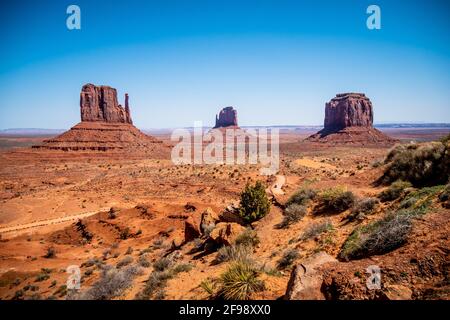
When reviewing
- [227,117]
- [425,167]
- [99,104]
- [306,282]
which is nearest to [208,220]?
[306,282]

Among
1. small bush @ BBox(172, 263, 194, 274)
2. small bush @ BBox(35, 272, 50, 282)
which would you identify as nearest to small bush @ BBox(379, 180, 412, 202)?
small bush @ BBox(172, 263, 194, 274)

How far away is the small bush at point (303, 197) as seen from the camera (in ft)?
39.0

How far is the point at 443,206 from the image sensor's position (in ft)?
20.8

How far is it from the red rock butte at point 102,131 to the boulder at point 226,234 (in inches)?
2345

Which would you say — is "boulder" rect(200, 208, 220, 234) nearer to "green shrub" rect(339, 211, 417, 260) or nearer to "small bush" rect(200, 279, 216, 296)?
"small bush" rect(200, 279, 216, 296)

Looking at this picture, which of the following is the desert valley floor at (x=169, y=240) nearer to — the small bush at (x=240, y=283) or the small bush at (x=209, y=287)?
the small bush at (x=209, y=287)

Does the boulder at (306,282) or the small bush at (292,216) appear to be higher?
the boulder at (306,282)

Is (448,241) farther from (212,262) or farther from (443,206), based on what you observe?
(212,262)

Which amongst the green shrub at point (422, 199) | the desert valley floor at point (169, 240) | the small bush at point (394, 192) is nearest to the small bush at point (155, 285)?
the desert valley floor at point (169, 240)

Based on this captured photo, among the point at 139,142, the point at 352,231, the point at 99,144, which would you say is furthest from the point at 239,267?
the point at 139,142

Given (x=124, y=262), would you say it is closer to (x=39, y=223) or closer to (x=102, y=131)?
(x=39, y=223)

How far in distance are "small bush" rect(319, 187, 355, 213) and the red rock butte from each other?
6044cm

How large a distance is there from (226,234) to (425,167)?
8.49 m
